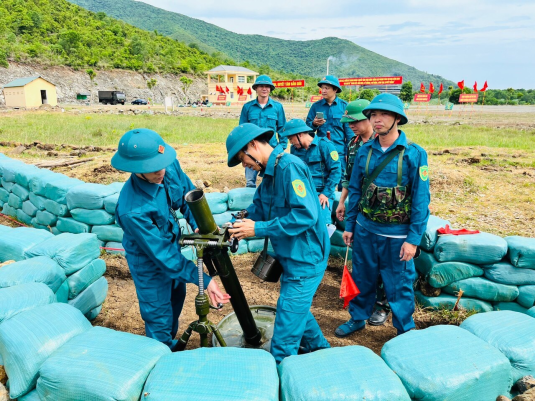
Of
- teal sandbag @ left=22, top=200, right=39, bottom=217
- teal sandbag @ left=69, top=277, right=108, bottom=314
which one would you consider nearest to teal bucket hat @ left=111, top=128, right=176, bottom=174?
teal sandbag @ left=69, top=277, right=108, bottom=314

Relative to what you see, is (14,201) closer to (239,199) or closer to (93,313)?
(93,313)

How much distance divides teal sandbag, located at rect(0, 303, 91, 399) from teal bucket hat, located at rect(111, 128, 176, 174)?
32.6 inches

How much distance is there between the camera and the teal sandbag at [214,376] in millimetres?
1552

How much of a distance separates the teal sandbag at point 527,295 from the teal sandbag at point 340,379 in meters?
1.86

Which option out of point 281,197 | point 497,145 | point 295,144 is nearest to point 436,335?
point 281,197

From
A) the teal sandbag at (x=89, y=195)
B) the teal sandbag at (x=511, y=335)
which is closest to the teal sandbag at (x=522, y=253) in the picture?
the teal sandbag at (x=511, y=335)

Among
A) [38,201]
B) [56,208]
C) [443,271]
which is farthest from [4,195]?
[443,271]

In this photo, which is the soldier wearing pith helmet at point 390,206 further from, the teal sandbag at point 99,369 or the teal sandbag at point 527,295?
the teal sandbag at point 99,369

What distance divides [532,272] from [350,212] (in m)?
1.39

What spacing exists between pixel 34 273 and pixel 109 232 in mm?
1680

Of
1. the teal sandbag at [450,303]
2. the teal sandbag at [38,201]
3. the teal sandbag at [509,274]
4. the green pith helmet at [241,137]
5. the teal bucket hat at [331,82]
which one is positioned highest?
the teal bucket hat at [331,82]

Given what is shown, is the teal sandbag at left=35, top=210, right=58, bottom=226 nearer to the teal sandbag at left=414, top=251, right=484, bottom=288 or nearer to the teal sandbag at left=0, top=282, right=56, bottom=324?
the teal sandbag at left=0, top=282, right=56, bottom=324

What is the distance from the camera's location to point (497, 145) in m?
11.4

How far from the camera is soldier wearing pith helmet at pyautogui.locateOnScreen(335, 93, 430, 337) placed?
8.75 feet
